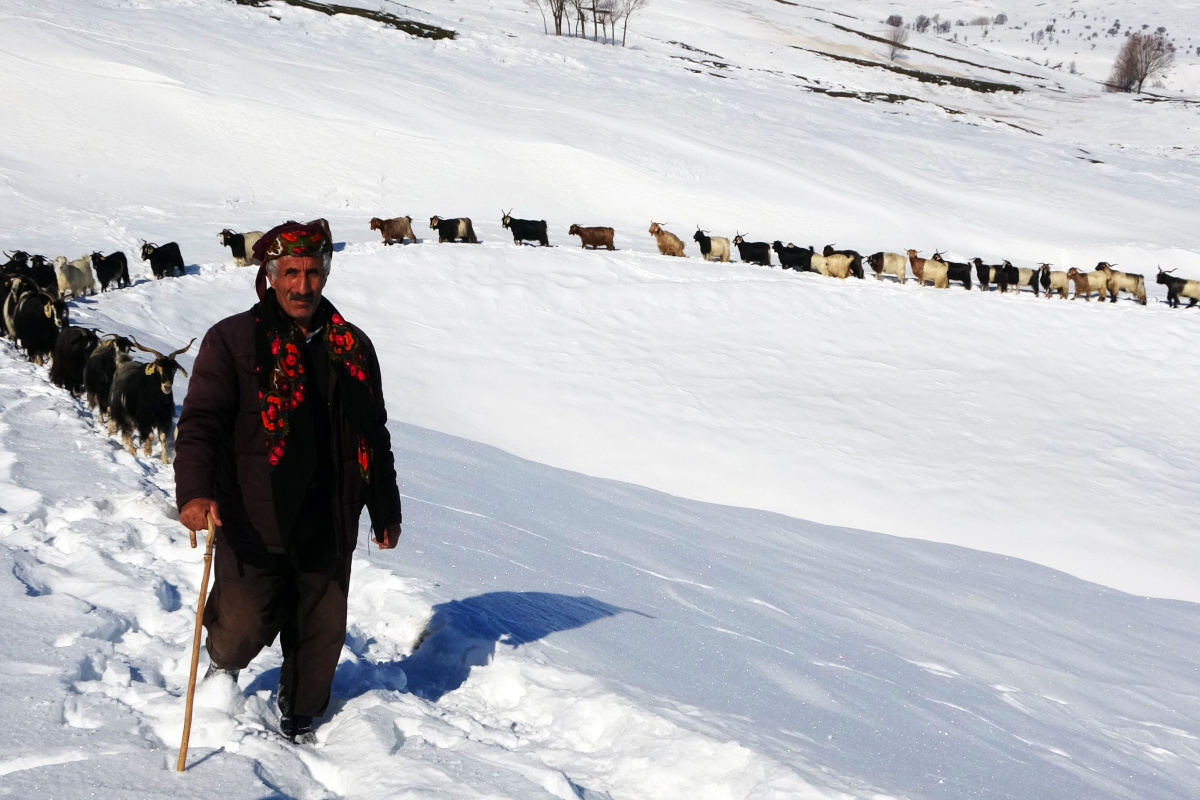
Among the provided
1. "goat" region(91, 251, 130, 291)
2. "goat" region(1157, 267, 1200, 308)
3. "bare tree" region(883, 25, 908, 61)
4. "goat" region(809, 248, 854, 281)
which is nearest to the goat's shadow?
"goat" region(91, 251, 130, 291)

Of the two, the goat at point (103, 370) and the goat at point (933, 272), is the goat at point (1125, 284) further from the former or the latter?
the goat at point (103, 370)

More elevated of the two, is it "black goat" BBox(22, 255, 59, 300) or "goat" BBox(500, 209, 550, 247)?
"goat" BBox(500, 209, 550, 247)

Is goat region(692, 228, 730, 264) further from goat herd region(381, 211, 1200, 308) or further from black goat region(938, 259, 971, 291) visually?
black goat region(938, 259, 971, 291)

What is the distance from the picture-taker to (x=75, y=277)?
542 inches

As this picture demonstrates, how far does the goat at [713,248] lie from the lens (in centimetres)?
2094

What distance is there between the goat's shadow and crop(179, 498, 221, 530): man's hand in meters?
1.00

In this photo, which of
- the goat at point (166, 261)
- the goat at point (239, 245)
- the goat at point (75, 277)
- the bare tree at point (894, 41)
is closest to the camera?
the goat at point (75, 277)

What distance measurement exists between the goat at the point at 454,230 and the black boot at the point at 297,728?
1692 cm

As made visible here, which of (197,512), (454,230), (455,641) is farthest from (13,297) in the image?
(454,230)

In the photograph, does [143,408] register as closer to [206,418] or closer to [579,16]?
[206,418]

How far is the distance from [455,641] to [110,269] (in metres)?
13.1

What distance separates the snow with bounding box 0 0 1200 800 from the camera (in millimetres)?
3348

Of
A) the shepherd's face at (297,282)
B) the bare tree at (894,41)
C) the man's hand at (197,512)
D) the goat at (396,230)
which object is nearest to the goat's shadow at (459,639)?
the man's hand at (197,512)

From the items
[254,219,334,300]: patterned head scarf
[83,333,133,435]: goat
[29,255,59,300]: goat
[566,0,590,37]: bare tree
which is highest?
[566,0,590,37]: bare tree
